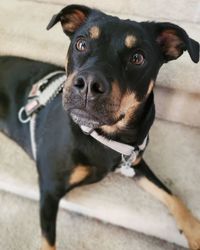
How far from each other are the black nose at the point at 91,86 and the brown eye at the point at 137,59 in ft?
0.55

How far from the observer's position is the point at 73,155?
4.43 ft

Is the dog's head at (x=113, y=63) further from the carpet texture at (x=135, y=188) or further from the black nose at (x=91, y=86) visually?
the carpet texture at (x=135, y=188)

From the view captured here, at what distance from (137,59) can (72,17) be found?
0.33m

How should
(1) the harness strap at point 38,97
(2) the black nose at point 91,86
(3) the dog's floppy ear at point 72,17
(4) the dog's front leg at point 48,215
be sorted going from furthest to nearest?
1. (1) the harness strap at point 38,97
2. (4) the dog's front leg at point 48,215
3. (3) the dog's floppy ear at point 72,17
4. (2) the black nose at point 91,86

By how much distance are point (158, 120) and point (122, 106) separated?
33.8 inches

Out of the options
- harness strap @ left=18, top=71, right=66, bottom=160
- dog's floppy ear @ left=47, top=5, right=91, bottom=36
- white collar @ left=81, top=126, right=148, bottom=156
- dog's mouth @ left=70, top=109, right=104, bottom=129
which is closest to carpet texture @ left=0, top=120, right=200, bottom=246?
harness strap @ left=18, top=71, right=66, bottom=160

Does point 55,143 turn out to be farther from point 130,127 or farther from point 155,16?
point 155,16

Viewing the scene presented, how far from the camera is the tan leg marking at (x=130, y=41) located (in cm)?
115

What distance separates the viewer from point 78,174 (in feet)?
4.59

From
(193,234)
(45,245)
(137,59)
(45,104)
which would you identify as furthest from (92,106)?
(193,234)

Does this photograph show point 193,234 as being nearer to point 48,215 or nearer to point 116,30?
point 48,215

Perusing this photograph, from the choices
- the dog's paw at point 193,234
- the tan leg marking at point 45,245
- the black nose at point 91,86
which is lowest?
the tan leg marking at point 45,245

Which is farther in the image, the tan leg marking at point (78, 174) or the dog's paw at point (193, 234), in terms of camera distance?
the dog's paw at point (193, 234)

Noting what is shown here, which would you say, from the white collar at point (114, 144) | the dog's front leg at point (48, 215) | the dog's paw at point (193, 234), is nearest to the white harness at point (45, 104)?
the white collar at point (114, 144)
